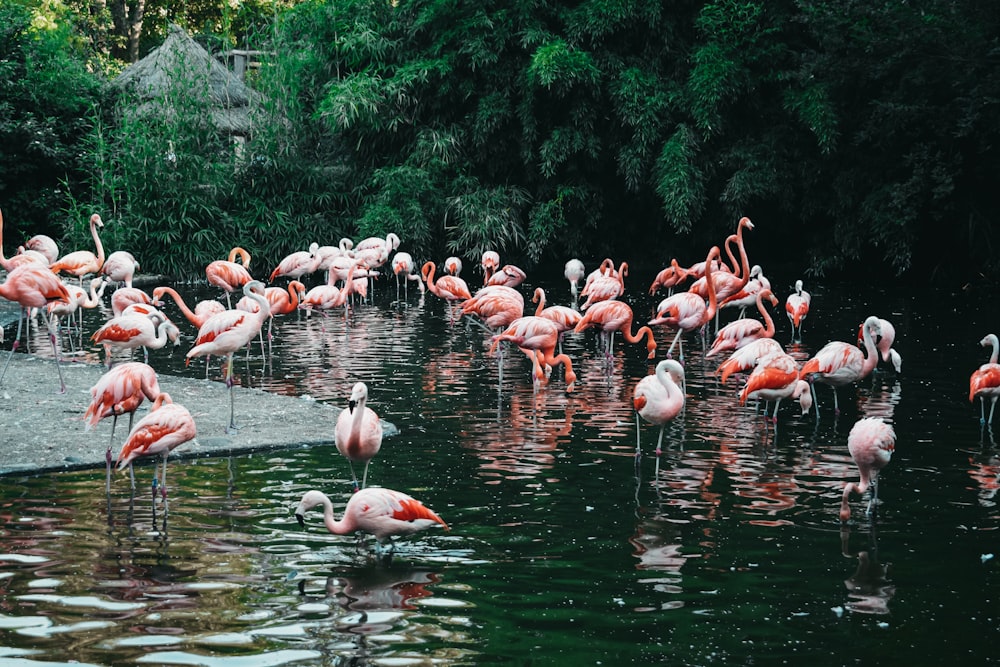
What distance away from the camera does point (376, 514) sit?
5363mm

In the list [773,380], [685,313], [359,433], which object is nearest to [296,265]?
[685,313]

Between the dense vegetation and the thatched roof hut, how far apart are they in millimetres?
555

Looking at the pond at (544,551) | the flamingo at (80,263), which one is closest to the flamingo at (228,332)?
the pond at (544,551)

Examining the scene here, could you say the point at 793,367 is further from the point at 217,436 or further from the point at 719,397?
the point at 217,436

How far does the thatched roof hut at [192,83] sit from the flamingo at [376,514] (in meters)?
14.8

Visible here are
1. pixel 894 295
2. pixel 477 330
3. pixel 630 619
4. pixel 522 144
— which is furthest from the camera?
pixel 522 144

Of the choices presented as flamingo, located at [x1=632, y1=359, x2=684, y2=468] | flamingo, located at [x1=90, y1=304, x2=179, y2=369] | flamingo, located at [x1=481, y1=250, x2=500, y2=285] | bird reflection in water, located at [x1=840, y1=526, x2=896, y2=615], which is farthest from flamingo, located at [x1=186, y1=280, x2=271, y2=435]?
flamingo, located at [x1=481, y1=250, x2=500, y2=285]

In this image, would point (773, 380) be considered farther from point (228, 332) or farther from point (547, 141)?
point (547, 141)

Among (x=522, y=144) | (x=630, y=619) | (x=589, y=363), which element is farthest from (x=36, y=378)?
(x=522, y=144)

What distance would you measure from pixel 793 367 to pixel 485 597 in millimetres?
3920

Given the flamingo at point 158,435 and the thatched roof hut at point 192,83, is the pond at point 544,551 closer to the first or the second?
the flamingo at point 158,435

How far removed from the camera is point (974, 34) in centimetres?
1619

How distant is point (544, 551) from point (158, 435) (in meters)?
2.08

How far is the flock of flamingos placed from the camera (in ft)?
19.7
